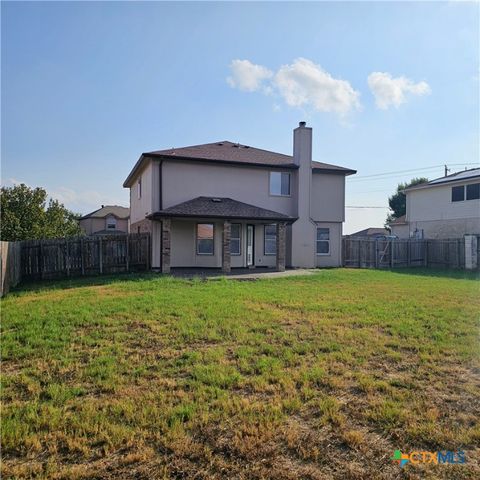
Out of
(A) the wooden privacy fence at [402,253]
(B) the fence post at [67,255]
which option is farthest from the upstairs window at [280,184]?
(B) the fence post at [67,255]

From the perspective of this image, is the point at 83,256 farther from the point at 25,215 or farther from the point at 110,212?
the point at 110,212

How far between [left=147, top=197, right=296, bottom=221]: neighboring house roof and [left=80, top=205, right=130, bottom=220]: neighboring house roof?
123ft

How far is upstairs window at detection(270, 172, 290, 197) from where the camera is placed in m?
20.5

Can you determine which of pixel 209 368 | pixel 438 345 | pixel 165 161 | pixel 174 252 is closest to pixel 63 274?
pixel 174 252

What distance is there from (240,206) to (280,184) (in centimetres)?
311

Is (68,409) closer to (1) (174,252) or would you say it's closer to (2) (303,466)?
(2) (303,466)

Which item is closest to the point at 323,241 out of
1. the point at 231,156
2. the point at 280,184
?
the point at 280,184

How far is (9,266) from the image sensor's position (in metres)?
12.4

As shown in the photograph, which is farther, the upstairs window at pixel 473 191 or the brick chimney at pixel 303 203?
the upstairs window at pixel 473 191

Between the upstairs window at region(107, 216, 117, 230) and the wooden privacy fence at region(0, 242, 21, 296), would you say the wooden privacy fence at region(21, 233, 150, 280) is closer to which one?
the wooden privacy fence at region(0, 242, 21, 296)

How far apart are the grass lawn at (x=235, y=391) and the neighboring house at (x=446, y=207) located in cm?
1997

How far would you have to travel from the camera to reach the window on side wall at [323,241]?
22.0 metres

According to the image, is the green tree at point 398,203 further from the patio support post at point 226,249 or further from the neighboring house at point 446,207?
the patio support post at point 226,249

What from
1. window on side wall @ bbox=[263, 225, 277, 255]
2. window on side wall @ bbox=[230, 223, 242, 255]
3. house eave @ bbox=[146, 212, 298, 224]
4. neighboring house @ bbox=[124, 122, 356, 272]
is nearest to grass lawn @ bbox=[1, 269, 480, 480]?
house eave @ bbox=[146, 212, 298, 224]
